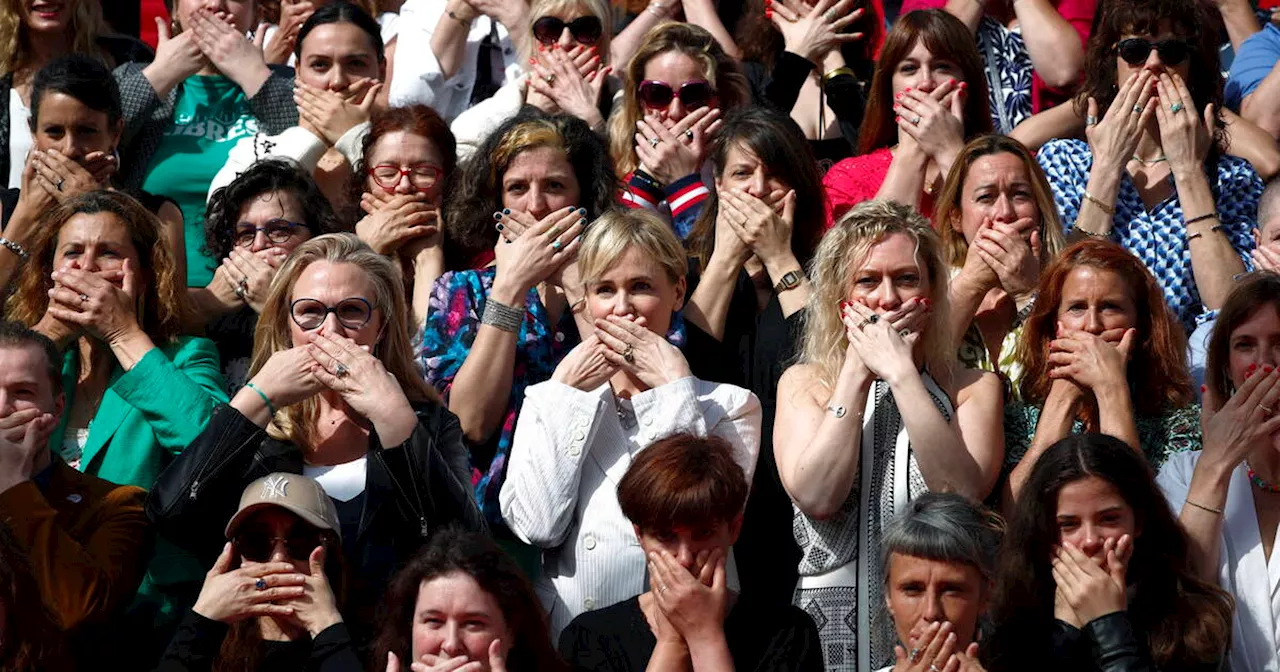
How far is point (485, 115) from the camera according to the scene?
29.3 feet

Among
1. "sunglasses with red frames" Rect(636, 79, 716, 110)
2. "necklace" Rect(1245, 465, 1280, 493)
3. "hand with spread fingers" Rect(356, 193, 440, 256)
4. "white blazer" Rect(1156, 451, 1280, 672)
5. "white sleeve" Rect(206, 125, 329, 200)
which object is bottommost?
"white blazer" Rect(1156, 451, 1280, 672)

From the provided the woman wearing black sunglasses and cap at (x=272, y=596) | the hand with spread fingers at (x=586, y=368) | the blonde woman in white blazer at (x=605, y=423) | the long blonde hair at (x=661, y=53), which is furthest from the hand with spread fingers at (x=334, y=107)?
the woman wearing black sunglasses and cap at (x=272, y=596)

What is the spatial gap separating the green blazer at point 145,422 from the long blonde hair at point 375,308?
0.25 m

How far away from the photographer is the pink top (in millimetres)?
8180

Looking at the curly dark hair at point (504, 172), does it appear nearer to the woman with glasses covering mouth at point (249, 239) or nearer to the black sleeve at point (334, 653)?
the woman with glasses covering mouth at point (249, 239)

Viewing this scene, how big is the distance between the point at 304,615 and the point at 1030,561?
200cm

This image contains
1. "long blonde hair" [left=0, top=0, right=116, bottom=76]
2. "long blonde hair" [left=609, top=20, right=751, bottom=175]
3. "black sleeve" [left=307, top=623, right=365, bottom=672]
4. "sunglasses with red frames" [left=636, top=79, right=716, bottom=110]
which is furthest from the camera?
"long blonde hair" [left=0, top=0, right=116, bottom=76]

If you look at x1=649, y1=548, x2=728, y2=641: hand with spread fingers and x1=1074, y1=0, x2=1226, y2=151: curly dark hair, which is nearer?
x1=649, y1=548, x2=728, y2=641: hand with spread fingers

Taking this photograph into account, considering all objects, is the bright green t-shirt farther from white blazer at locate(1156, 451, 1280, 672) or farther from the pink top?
white blazer at locate(1156, 451, 1280, 672)

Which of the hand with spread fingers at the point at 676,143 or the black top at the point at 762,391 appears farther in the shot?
the hand with spread fingers at the point at 676,143

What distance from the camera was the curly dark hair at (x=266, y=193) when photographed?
7645mm

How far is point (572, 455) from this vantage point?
247 inches

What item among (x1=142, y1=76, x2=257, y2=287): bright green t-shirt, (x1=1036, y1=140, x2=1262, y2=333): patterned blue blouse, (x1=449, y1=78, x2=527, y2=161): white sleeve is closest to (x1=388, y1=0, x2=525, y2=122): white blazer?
(x1=449, y1=78, x2=527, y2=161): white sleeve

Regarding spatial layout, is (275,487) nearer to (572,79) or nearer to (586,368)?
(586,368)
